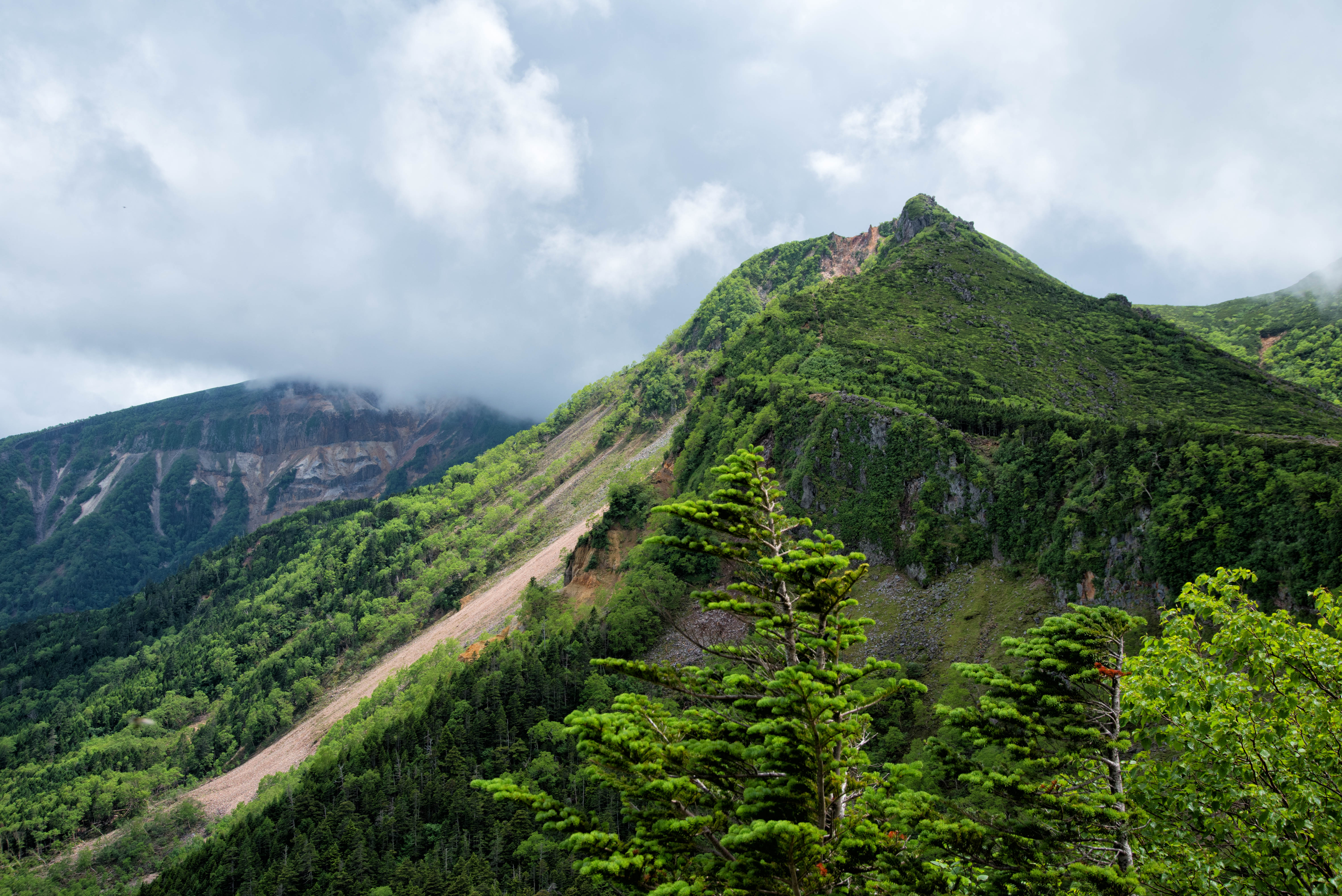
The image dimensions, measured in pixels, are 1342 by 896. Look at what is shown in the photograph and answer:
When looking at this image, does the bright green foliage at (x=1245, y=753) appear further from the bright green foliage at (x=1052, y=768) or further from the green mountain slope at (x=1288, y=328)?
the green mountain slope at (x=1288, y=328)

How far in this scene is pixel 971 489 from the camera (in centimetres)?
5725

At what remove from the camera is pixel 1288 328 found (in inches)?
5054

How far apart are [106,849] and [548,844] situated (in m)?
80.3

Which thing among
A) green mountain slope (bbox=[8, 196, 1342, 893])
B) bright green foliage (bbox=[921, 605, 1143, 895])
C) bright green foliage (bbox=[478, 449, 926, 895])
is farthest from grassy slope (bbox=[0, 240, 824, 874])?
bright green foliage (bbox=[478, 449, 926, 895])

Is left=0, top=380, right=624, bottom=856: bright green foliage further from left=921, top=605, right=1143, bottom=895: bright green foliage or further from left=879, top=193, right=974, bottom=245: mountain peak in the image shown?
left=921, top=605, right=1143, bottom=895: bright green foliage

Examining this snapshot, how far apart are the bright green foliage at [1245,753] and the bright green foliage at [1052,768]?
3.26ft

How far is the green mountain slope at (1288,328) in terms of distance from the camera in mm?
106812

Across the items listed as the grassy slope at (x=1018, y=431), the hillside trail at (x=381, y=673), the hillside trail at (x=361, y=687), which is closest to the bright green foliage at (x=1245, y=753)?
the grassy slope at (x=1018, y=431)

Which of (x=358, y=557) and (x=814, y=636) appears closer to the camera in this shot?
(x=814, y=636)

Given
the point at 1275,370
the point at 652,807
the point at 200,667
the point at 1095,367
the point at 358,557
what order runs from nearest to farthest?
the point at 652,807 < the point at 1095,367 < the point at 1275,370 < the point at 200,667 < the point at 358,557

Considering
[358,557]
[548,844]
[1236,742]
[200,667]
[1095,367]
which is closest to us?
[1236,742]

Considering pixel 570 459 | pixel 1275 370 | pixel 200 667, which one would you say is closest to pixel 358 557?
pixel 200 667

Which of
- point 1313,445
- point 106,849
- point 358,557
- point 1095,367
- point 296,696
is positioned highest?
point 1095,367

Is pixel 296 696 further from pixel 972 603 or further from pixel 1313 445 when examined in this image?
pixel 1313 445
